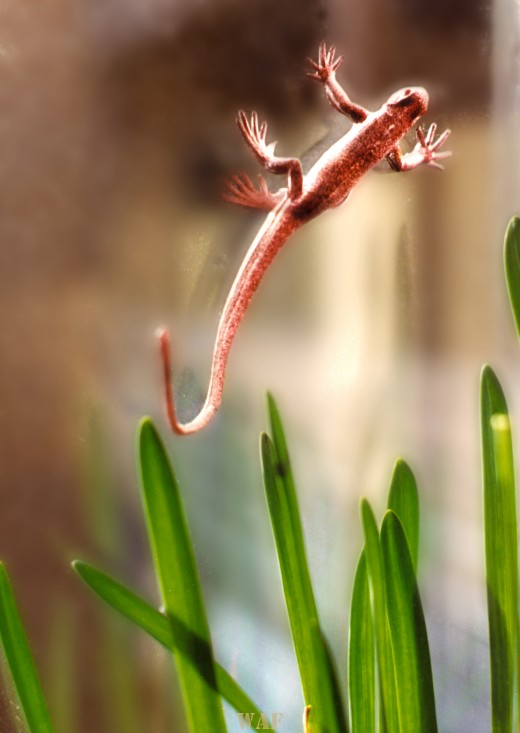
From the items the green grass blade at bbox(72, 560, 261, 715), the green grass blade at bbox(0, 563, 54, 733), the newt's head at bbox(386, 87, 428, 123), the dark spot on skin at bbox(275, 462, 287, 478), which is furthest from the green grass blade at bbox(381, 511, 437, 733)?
the newt's head at bbox(386, 87, 428, 123)

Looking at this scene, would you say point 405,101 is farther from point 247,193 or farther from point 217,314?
point 217,314

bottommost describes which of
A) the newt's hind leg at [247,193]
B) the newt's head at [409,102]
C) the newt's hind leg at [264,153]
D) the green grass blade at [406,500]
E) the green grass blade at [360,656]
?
the green grass blade at [360,656]

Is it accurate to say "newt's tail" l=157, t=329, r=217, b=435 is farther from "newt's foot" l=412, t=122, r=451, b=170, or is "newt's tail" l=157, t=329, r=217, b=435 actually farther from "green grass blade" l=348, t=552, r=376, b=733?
"newt's foot" l=412, t=122, r=451, b=170

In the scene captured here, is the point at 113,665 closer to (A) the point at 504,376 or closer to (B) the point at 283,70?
(A) the point at 504,376

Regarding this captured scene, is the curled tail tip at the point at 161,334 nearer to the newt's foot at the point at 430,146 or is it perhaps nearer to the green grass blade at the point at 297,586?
the green grass blade at the point at 297,586

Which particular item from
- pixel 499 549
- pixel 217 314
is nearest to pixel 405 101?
pixel 217 314

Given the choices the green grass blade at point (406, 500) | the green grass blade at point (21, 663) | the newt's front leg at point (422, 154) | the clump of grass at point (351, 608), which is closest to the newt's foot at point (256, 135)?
the newt's front leg at point (422, 154)
